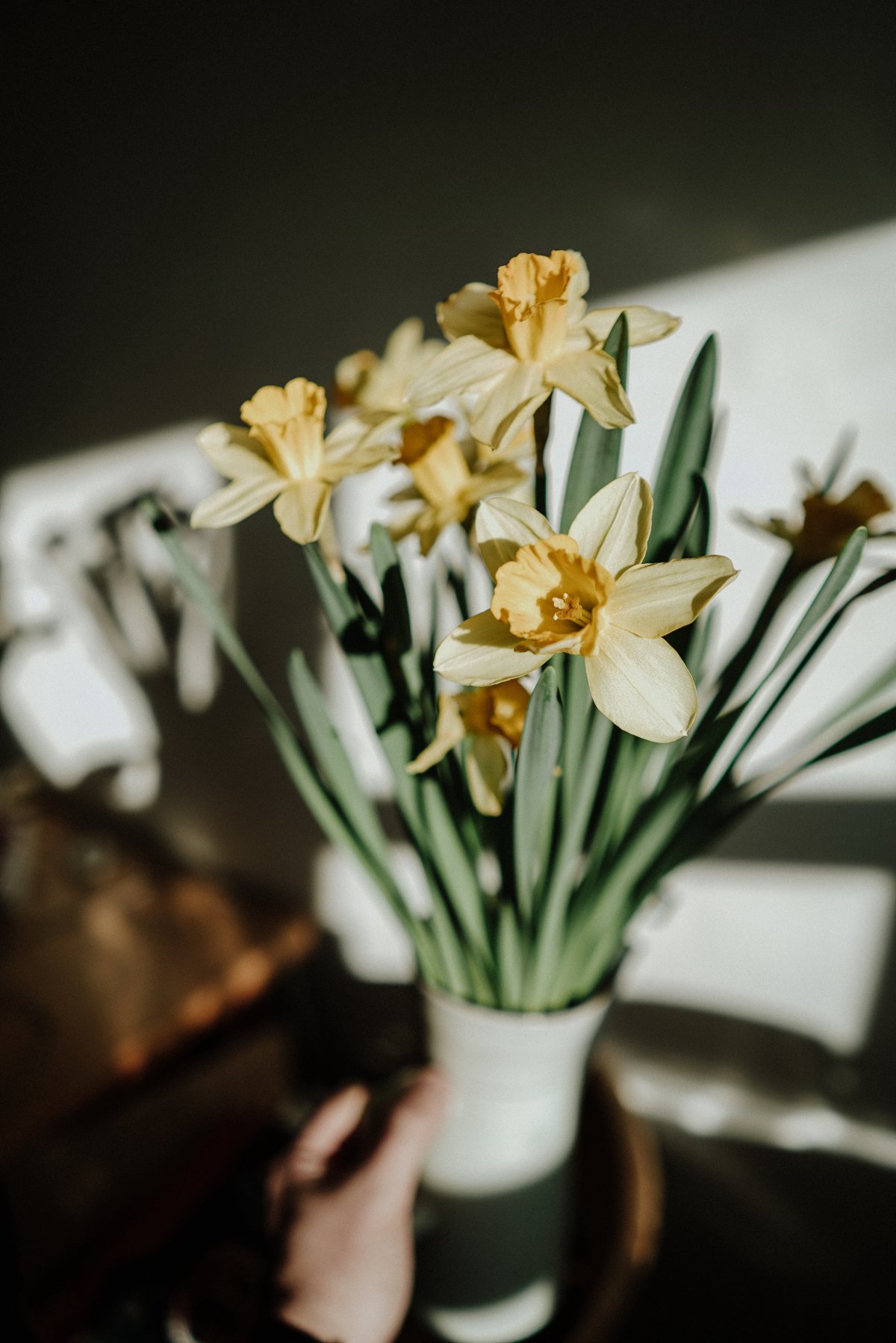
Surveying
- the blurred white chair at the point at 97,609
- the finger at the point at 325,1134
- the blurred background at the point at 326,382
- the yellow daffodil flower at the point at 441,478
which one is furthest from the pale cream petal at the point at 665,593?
the blurred white chair at the point at 97,609

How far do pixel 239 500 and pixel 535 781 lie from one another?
0.22 meters

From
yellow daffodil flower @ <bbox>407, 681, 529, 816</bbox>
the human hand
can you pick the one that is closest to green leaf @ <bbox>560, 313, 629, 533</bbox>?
yellow daffodil flower @ <bbox>407, 681, 529, 816</bbox>

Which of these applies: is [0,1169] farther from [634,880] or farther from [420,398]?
[420,398]

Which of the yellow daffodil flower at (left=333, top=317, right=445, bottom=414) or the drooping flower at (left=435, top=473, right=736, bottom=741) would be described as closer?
the drooping flower at (left=435, top=473, right=736, bottom=741)

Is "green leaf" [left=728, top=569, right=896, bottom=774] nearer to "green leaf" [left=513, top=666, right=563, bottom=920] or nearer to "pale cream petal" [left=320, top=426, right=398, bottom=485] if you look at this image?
"green leaf" [left=513, top=666, right=563, bottom=920]

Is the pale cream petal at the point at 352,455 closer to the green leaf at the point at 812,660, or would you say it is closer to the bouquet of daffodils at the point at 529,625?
the bouquet of daffodils at the point at 529,625

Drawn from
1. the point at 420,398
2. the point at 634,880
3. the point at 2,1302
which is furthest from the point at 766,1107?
the point at 420,398

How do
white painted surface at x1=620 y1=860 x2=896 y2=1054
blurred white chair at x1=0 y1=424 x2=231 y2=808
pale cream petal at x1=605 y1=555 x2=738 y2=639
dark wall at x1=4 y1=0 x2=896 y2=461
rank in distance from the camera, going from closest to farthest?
pale cream petal at x1=605 y1=555 x2=738 y2=639 < dark wall at x1=4 y1=0 x2=896 y2=461 < white painted surface at x1=620 y1=860 x2=896 y2=1054 < blurred white chair at x1=0 y1=424 x2=231 y2=808

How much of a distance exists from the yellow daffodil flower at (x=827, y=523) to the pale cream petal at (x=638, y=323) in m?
0.12

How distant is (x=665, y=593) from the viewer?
1.09 ft

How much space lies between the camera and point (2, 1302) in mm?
560

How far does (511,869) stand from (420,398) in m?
0.28

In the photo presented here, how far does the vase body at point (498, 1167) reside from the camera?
509mm

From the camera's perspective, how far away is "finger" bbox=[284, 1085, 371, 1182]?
21.9 inches
